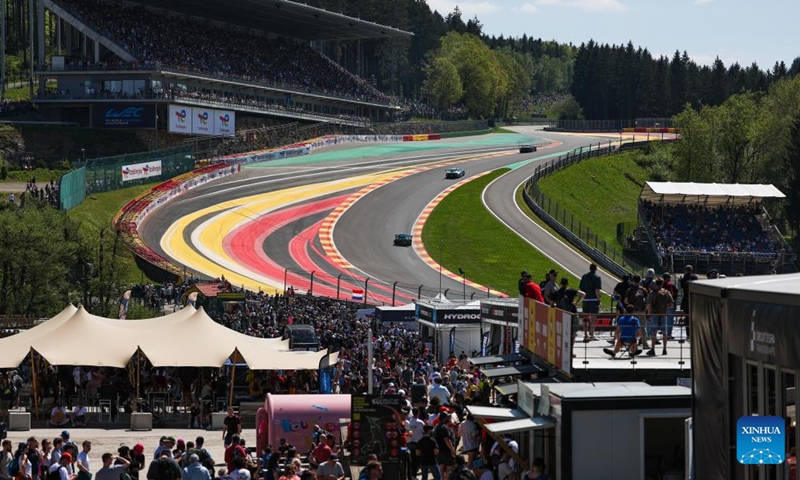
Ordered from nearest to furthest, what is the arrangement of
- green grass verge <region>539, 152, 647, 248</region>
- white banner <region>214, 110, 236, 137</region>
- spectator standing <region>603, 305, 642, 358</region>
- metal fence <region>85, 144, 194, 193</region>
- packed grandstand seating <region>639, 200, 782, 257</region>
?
spectator standing <region>603, 305, 642, 358</region> < packed grandstand seating <region>639, 200, 782, 257</region> < metal fence <region>85, 144, 194, 193</region> < green grass verge <region>539, 152, 647, 248</region> < white banner <region>214, 110, 236, 137</region>

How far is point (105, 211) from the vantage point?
71.6 meters

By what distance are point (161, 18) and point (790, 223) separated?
5430 centimetres

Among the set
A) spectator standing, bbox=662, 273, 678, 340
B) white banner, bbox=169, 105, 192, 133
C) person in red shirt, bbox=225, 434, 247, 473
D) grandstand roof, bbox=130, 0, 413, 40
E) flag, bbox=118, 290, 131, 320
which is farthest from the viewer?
grandstand roof, bbox=130, 0, 413, 40

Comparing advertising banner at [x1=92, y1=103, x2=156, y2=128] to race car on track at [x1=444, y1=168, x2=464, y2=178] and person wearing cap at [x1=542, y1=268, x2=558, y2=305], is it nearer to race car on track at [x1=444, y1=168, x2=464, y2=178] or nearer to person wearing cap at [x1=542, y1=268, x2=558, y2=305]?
race car on track at [x1=444, y1=168, x2=464, y2=178]

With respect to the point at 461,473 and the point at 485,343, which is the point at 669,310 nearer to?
the point at 461,473

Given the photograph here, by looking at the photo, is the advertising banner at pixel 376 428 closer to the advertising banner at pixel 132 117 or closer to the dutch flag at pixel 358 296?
the dutch flag at pixel 358 296

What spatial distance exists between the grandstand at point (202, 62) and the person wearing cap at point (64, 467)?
3005 inches

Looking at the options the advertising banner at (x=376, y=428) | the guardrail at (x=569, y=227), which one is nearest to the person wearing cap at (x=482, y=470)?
the advertising banner at (x=376, y=428)

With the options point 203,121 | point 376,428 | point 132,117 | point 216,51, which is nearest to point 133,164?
point 132,117

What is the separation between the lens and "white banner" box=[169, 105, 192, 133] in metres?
93.9

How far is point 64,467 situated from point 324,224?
208 ft

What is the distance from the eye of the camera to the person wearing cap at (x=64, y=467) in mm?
18422

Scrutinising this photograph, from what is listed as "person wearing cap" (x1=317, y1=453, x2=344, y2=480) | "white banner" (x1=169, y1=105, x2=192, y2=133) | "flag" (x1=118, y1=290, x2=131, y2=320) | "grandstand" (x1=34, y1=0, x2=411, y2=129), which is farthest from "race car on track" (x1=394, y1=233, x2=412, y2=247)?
"person wearing cap" (x1=317, y1=453, x2=344, y2=480)

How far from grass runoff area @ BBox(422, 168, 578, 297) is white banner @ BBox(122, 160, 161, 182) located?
17.9 m
